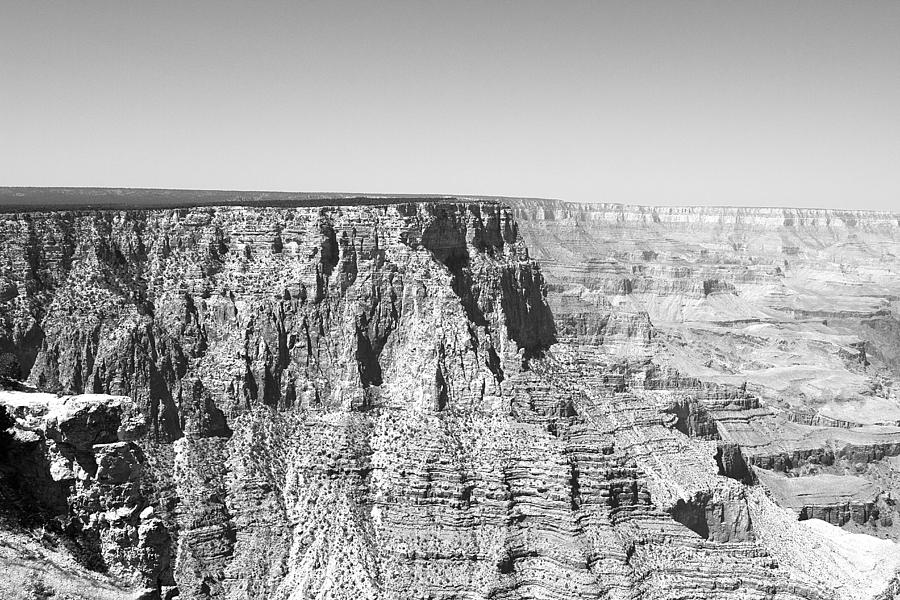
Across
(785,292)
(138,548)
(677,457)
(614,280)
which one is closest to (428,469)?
(677,457)

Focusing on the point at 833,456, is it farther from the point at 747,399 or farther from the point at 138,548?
the point at 138,548

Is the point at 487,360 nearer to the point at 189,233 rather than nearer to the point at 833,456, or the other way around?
the point at 189,233

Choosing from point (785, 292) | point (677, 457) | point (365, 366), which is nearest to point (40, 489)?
point (365, 366)

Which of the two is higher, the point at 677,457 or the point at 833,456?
the point at 677,457

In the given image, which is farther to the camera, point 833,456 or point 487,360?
point 833,456

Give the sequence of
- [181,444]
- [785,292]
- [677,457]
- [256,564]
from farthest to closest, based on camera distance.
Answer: [785,292] < [677,457] < [181,444] < [256,564]

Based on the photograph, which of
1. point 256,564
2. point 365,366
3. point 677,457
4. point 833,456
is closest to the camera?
point 256,564

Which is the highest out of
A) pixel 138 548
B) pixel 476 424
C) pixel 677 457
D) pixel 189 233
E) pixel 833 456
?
pixel 189 233
